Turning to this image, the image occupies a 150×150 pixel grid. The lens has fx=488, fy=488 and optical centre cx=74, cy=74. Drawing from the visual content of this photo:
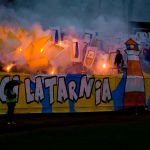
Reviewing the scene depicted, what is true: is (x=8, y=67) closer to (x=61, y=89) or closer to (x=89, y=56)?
(x=61, y=89)

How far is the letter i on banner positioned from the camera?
80.3ft

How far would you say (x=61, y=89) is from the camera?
20.9m

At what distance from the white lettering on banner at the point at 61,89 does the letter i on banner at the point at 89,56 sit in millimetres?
A: 2438

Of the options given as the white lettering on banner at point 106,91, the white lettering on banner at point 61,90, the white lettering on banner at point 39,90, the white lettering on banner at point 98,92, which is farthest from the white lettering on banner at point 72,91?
the white lettering on banner at point 106,91

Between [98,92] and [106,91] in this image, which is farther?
[106,91]

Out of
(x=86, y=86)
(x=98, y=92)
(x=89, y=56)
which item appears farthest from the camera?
(x=89, y=56)

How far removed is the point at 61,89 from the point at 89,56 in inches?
164

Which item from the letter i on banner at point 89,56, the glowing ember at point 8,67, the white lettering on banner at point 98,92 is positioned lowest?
the white lettering on banner at point 98,92

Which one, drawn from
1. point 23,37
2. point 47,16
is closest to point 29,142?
point 23,37

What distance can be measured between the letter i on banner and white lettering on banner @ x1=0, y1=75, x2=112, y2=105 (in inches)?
96.0

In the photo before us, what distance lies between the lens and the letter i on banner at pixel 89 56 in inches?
963

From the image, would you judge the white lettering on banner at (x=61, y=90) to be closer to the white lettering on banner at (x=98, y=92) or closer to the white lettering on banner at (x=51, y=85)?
the white lettering on banner at (x=51, y=85)

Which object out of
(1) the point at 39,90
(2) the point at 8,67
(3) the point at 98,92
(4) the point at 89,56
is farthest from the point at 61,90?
(4) the point at 89,56

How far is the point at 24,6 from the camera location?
2200 cm
